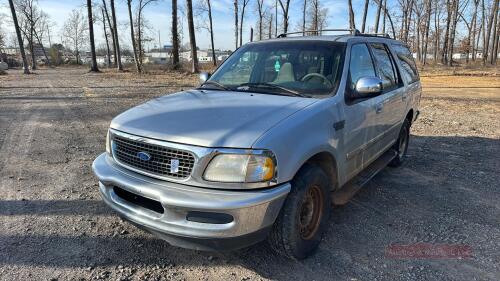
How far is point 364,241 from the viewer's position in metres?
3.50

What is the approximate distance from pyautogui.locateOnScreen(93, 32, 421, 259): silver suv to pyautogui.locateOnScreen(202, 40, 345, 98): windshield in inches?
0.5

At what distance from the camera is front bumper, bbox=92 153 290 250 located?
2475mm

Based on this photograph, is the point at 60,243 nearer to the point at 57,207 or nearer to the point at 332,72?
the point at 57,207

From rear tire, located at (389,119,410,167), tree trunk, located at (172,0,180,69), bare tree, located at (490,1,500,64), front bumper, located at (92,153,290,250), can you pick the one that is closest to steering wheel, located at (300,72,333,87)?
front bumper, located at (92,153,290,250)

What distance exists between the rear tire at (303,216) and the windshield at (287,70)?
844 millimetres

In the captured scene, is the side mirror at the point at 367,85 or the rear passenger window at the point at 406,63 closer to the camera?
the side mirror at the point at 367,85

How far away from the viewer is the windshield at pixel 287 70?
142 inches

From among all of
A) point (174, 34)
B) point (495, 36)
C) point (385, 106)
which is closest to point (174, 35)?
point (174, 34)

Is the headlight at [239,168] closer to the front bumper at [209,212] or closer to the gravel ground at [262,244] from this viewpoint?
the front bumper at [209,212]

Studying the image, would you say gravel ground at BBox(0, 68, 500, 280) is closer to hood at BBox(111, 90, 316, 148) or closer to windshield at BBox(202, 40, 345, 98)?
hood at BBox(111, 90, 316, 148)

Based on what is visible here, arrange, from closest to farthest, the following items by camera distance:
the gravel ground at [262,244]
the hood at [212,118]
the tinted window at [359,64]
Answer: the hood at [212,118] → the gravel ground at [262,244] → the tinted window at [359,64]

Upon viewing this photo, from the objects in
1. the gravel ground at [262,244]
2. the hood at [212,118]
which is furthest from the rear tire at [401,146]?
the hood at [212,118]

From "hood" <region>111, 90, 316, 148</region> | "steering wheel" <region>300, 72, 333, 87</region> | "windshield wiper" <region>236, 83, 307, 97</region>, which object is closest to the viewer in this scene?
"hood" <region>111, 90, 316, 148</region>

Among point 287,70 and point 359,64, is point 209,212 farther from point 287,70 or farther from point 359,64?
point 359,64
